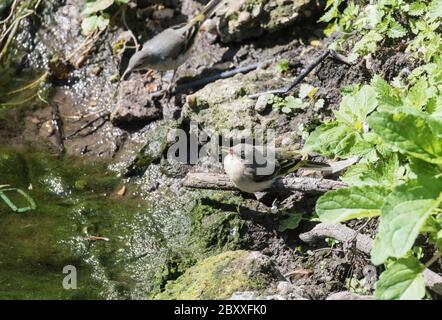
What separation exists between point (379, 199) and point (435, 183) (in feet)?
0.99

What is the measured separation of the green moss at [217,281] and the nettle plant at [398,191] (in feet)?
2.88

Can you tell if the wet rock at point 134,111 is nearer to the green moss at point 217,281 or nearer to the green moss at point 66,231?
the green moss at point 66,231

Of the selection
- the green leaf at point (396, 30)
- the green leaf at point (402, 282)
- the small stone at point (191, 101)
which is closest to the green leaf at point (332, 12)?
the green leaf at point (396, 30)

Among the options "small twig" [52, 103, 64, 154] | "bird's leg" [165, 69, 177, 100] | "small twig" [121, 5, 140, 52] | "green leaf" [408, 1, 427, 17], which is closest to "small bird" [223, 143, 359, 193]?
"green leaf" [408, 1, 427, 17]

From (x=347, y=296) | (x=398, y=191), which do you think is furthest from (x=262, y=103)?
(x=398, y=191)

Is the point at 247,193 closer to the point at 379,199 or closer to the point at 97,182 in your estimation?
the point at 97,182

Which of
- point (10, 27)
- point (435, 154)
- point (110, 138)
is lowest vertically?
point (435, 154)

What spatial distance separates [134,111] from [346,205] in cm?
373

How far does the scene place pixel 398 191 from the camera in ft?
11.4

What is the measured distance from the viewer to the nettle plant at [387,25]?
550 centimetres

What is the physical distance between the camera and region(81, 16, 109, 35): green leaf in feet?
25.2

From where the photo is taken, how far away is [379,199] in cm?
369
